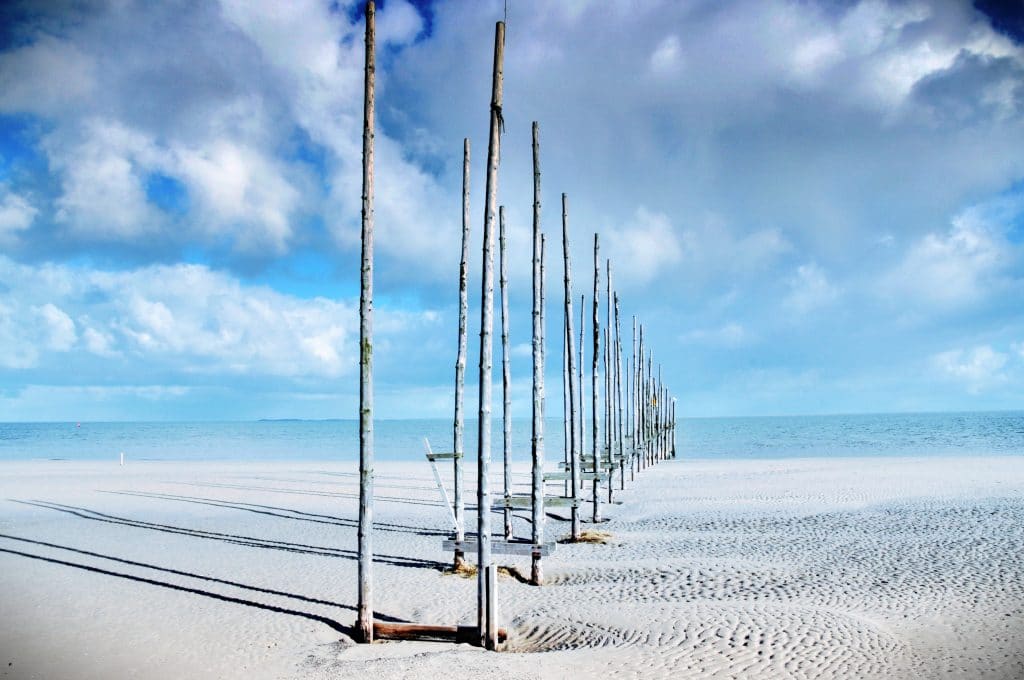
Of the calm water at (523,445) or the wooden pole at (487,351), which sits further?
the calm water at (523,445)

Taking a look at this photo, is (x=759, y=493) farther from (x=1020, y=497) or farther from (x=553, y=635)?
(x=553, y=635)

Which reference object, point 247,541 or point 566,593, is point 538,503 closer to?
point 566,593

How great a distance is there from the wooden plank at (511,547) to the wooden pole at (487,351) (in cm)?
135

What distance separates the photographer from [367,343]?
737cm

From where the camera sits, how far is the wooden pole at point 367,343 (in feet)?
24.1

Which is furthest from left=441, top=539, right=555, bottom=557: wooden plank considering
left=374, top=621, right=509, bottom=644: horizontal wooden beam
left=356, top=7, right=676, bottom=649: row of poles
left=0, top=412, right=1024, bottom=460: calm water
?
left=0, top=412, right=1024, bottom=460: calm water

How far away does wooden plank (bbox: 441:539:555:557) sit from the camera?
9.41 meters

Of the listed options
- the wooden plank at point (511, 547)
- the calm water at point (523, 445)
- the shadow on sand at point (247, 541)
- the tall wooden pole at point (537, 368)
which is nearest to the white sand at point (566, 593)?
the shadow on sand at point (247, 541)

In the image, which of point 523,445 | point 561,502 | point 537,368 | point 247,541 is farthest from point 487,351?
point 523,445

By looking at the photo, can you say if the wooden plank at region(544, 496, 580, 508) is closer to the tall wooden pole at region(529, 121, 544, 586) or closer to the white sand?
the white sand

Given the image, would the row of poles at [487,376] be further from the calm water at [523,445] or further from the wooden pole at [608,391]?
the calm water at [523,445]

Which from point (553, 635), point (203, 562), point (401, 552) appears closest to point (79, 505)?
point (203, 562)

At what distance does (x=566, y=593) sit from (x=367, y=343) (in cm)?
447

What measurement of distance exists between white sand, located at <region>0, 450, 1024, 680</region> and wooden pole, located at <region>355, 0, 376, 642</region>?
0.50 m
